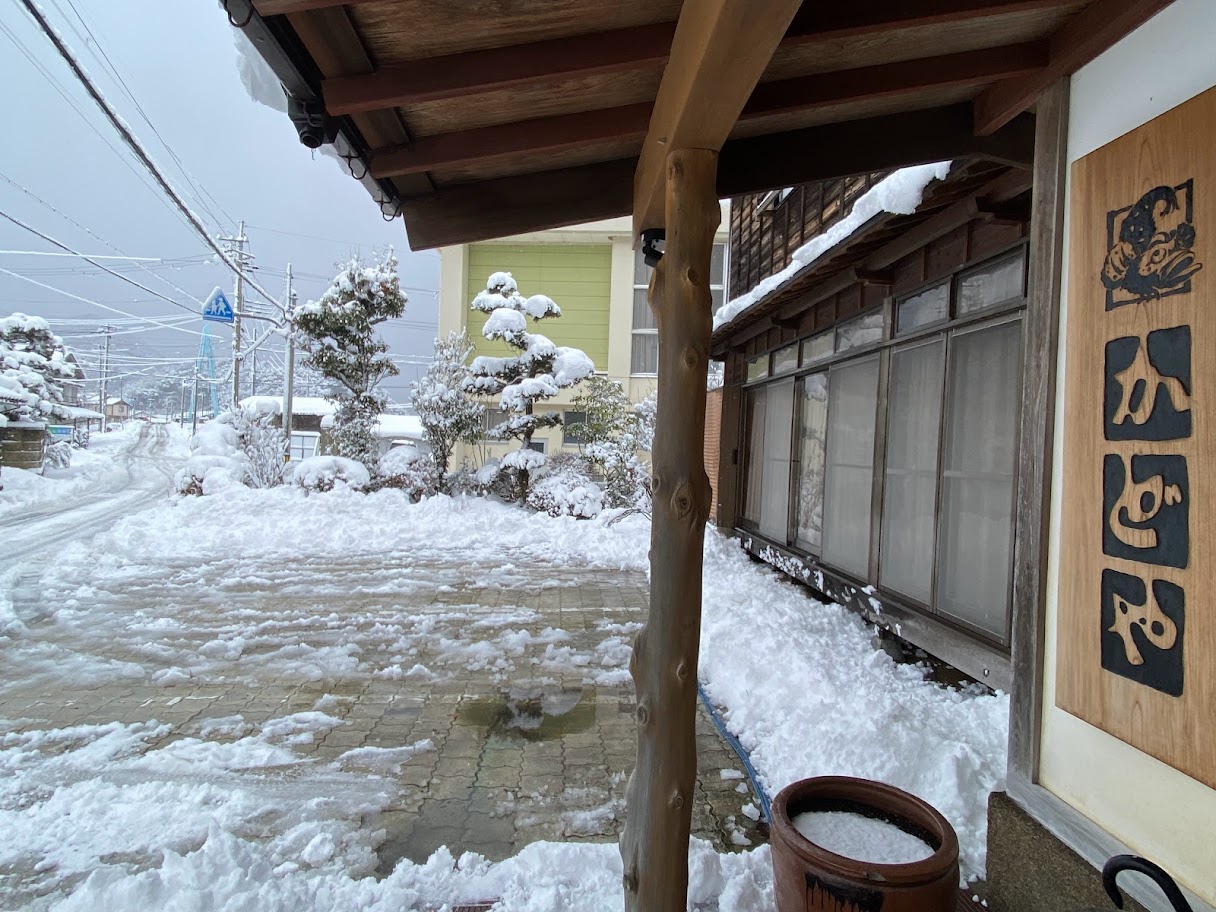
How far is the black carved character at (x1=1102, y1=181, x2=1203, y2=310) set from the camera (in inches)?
71.6

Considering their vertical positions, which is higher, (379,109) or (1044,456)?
(379,109)

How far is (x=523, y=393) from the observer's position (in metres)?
13.4

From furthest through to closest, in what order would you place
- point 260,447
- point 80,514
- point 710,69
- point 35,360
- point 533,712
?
point 35,360
point 260,447
point 80,514
point 533,712
point 710,69

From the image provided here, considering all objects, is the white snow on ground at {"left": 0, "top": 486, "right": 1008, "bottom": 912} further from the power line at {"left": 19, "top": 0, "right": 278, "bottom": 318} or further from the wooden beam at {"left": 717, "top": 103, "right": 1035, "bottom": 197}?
the power line at {"left": 19, "top": 0, "right": 278, "bottom": 318}

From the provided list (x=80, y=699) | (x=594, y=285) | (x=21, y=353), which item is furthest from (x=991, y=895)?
(x=21, y=353)

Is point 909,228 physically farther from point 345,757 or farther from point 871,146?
point 345,757

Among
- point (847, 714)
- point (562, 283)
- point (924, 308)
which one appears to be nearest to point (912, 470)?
point (924, 308)

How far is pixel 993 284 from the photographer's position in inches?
162

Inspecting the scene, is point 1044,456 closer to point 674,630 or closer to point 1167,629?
point 1167,629

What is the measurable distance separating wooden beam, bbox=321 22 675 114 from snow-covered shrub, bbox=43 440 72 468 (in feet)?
76.0

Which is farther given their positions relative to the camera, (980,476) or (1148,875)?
(980,476)

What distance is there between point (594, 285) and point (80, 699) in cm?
1473

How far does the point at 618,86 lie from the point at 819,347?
4800 mm

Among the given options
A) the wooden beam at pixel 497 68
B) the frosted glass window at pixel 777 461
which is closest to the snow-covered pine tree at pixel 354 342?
the frosted glass window at pixel 777 461
